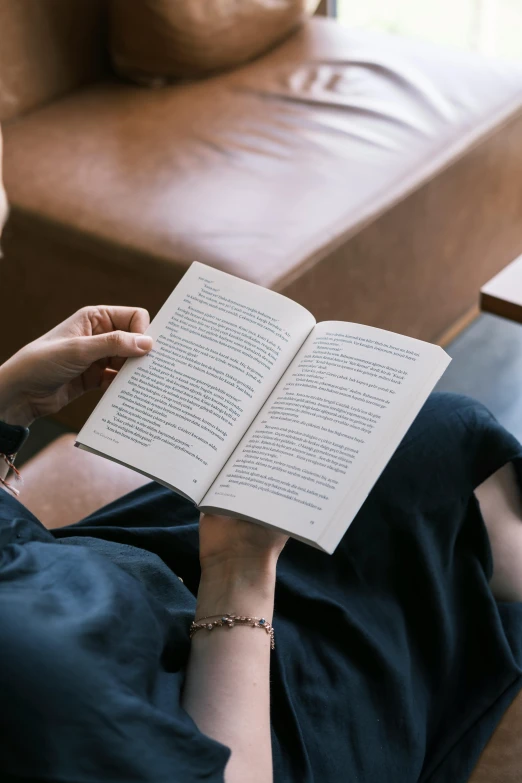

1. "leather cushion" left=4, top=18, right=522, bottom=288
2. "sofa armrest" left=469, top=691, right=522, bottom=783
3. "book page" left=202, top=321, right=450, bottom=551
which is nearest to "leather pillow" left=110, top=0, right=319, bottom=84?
"leather cushion" left=4, top=18, right=522, bottom=288

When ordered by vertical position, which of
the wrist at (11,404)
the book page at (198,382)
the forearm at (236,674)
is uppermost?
the book page at (198,382)

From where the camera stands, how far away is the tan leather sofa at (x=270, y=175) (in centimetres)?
154

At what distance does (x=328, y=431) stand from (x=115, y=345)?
0.82ft

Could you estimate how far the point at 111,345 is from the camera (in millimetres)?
874

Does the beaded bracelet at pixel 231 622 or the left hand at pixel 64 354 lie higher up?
the left hand at pixel 64 354

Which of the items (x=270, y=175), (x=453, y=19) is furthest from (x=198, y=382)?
(x=453, y=19)

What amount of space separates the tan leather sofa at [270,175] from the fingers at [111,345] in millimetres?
572

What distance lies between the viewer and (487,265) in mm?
2033

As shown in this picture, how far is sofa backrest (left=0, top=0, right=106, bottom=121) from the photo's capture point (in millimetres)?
1922

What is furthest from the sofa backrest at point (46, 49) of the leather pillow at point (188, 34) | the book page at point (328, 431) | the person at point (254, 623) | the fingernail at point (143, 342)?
the book page at point (328, 431)

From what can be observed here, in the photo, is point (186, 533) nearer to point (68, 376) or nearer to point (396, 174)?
point (68, 376)

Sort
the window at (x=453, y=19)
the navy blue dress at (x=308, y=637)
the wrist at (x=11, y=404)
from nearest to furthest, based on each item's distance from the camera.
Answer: the navy blue dress at (x=308, y=637) < the wrist at (x=11, y=404) < the window at (x=453, y=19)

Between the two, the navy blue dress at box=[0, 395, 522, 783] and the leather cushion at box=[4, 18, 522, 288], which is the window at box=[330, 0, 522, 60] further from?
the navy blue dress at box=[0, 395, 522, 783]

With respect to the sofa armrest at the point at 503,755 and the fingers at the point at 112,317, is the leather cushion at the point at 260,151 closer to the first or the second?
the fingers at the point at 112,317
